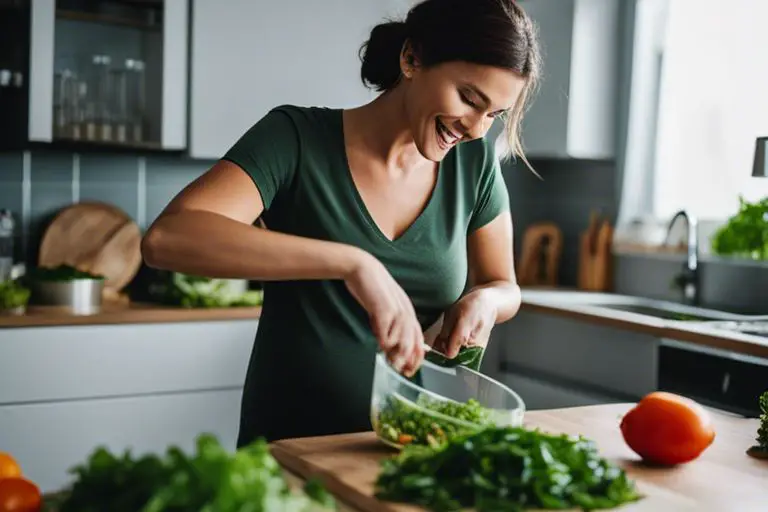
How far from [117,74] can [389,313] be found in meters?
2.43

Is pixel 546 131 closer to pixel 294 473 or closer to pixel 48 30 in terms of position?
pixel 48 30

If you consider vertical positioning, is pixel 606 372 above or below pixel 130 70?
below

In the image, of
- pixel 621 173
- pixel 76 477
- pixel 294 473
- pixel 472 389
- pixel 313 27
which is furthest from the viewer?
pixel 621 173

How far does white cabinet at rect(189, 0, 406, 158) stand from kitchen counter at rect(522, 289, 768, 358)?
1.00 m

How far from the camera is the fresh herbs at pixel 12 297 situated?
3184 millimetres

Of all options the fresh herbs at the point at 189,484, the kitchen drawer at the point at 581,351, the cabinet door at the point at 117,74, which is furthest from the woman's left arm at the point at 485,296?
the cabinet door at the point at 117,74

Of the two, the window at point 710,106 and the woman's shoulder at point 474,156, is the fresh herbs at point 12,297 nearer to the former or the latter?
the woman's shoulder at point 474,156

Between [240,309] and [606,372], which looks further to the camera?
[240,309]

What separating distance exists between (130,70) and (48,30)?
0.30 metres

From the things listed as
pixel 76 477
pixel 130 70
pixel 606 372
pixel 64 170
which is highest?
pixel 130 70

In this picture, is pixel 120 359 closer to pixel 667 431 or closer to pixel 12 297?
pixel 12 297

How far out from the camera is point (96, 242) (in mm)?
3715

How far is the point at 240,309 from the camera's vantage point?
3.49m

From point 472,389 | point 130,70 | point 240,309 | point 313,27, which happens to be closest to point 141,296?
point 240,309
